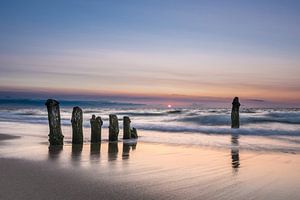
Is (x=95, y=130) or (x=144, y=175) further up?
(x=95, y=130)

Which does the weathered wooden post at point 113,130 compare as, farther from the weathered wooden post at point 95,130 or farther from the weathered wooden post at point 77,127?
the weathered wooden post at point 77,127

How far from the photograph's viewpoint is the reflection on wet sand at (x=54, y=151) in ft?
30.6

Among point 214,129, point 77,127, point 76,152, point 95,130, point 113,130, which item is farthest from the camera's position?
point 214,129

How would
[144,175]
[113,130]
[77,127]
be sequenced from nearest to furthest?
Result: [144,175]
[77,127]
[113,130]

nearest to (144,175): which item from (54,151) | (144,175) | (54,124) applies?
(144,175)

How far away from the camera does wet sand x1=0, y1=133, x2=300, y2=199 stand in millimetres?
5552

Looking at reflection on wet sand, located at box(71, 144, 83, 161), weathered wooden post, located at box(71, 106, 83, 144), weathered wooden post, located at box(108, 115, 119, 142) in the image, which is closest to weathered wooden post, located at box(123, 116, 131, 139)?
weathered wooden post, located at box(108, 115, 119, 142)

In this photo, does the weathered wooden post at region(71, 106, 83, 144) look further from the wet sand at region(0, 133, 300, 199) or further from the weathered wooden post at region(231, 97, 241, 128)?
the weathered wooden post at region(231, 97, 241, 128)

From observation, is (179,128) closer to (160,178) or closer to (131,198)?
(160,178)

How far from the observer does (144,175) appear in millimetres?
6988

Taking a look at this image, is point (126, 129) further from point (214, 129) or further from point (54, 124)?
point (214, 129)

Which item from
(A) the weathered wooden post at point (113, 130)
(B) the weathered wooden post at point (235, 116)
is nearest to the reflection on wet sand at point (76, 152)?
(A) the weathered wooden post at point (113, 130)

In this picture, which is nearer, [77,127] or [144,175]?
[144,175]

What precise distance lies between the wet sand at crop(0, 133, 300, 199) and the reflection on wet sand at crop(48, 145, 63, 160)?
0.09 feet
